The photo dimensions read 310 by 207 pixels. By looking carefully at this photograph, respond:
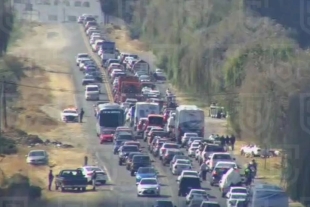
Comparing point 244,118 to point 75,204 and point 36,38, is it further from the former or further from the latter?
point 36,38

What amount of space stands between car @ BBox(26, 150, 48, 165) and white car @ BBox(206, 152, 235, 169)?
5277 millimetres

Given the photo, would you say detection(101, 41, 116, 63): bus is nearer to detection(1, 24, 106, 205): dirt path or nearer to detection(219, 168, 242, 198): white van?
detection(1, 24, 106, 205): dirt path

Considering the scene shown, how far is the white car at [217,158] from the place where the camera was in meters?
51.1

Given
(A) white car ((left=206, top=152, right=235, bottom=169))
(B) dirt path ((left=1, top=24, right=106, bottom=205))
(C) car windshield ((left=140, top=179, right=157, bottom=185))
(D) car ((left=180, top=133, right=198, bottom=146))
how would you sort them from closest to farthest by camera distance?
(C) car windshield ((left=140, top=179, right=157, bottom=185))
(B) dirt path ((left=1, top=24, right=106, bottom=205))
(A) white car ((left=206, top=152, right=235, bottom=169))
(D) car ((left=180, top=133, right=198, bottom=146))

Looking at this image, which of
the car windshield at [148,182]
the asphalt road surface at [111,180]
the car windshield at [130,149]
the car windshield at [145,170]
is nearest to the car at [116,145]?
the asphalt road surface at [111,180]

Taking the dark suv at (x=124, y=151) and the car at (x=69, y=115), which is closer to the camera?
the dark suv at (x=124, y=151)

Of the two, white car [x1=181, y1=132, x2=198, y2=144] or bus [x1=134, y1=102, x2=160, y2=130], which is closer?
white car [x1=181, y1=132, x2=198, y2=144]

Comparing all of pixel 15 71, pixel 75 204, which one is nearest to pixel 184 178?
pixel 75 204

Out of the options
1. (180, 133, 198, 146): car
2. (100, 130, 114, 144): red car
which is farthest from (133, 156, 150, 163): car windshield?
(100, 130, 114, 144): red car

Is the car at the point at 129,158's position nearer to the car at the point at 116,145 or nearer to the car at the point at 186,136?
the car at the point at 116,145

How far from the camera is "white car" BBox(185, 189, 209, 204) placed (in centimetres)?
4397

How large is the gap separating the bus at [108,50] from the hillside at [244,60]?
2.04m

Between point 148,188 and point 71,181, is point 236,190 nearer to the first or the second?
point 148,188

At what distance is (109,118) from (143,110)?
2.35 meters
